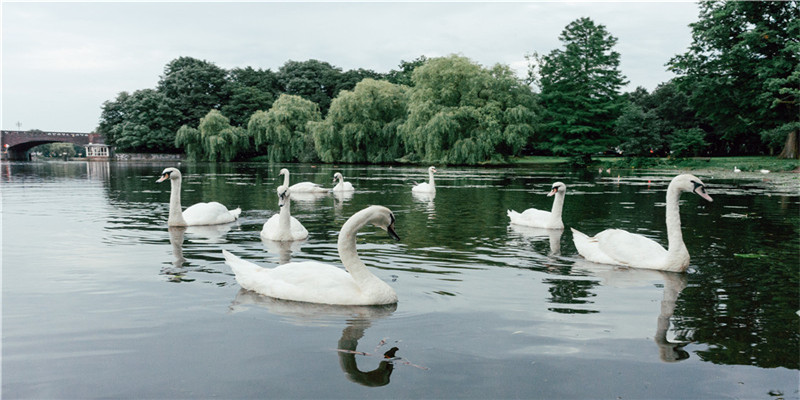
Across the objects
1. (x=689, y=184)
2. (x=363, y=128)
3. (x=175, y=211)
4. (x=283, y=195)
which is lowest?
(x=175, y=211)

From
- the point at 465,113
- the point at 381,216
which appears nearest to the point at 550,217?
the point at 381,216

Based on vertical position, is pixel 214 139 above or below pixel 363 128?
below

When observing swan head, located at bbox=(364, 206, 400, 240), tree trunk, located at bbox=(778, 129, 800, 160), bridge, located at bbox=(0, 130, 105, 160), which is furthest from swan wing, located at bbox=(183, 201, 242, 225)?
bridge, located at bbox=(0, 130, 105, 160)

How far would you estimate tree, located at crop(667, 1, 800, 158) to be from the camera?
42031mm

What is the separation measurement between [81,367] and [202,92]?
9431 centimetres

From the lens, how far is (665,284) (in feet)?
26.1

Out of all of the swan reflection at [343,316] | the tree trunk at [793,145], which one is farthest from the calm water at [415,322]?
the tree trunk at [793,145]

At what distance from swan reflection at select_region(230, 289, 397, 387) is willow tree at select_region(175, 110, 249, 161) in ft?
211

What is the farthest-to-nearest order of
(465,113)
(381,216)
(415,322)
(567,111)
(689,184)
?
(567,111) → (465,113) → (689,184) → (381,216) → (415,322)

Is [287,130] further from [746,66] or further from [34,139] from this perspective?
[34,139]

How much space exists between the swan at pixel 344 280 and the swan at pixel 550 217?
681 centimetres

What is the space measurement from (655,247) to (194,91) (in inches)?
3638

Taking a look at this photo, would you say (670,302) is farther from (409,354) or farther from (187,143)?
(187,143)

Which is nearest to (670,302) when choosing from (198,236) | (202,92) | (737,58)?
(198,236)
